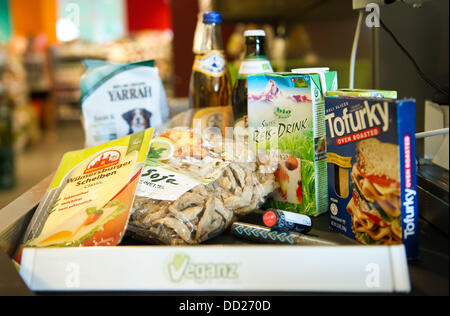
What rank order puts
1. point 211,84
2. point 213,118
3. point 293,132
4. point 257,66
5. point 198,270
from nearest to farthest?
point 198,270, point 293,132, point 257,66, point 213,118, point 211,84

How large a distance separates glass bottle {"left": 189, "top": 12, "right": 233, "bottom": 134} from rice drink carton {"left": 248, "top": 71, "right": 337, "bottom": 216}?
25 centimetres

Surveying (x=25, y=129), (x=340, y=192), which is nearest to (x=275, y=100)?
(x=340, y=192)

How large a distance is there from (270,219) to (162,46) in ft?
24.4

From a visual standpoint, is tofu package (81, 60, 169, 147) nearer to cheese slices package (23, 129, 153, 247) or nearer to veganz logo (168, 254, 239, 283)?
cheese slices package (23, 129, 153, 247)

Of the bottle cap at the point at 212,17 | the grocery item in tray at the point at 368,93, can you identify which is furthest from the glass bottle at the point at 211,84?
the grocery item in tray at the point at 368,93

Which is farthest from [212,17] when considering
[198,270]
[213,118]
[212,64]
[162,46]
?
[162,46]

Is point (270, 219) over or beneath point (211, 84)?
beneath

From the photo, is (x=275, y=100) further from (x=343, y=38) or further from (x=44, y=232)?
(x=343, y=38)

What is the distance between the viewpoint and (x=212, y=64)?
1248mm

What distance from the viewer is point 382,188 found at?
2.19 ft

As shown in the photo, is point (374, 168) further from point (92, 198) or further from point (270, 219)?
point (92, 198)

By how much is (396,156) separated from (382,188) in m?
0.05

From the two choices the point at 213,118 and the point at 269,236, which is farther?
the point at 213,118

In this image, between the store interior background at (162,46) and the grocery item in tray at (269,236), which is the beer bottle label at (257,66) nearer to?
the store interior background at (162,46)
